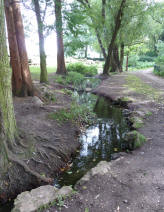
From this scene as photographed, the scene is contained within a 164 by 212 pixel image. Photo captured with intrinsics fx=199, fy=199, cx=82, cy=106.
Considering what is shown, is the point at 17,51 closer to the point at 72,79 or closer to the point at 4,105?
the point at 4,105

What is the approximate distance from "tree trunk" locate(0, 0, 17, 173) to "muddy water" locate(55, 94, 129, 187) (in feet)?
4.83

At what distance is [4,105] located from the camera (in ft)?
→ 14.5

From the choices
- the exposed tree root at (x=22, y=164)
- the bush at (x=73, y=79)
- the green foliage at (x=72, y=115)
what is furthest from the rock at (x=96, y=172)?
the bush at (x=73, y=79)

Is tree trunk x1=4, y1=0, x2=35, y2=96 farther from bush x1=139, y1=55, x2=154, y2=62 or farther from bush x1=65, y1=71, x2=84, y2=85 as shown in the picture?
bush x1=139, y1=55, x2=154, y2=62

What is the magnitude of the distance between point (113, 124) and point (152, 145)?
298 cm

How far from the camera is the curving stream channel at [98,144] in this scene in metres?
5.11

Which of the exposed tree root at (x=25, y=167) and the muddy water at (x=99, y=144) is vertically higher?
the exposed tree root at (x=25, y=167)

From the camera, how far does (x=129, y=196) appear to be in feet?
12.1

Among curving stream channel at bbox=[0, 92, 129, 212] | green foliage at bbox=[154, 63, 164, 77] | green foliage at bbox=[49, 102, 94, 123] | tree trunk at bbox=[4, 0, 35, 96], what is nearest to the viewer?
curving stream channel at bbox=[0, 92, 129, 212]

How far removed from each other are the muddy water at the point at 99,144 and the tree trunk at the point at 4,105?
58.0 inches

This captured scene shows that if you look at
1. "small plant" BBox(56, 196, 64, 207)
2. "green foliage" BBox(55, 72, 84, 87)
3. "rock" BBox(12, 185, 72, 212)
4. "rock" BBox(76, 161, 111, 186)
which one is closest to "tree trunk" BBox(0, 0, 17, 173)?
"rock" BBox(12, 185, 72, 212)

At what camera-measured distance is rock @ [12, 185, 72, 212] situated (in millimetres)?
3418

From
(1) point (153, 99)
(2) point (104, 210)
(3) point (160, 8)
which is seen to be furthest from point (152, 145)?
(3) point (160, 8)

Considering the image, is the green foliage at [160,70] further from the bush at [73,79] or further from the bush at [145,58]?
the bush at [145,58]
